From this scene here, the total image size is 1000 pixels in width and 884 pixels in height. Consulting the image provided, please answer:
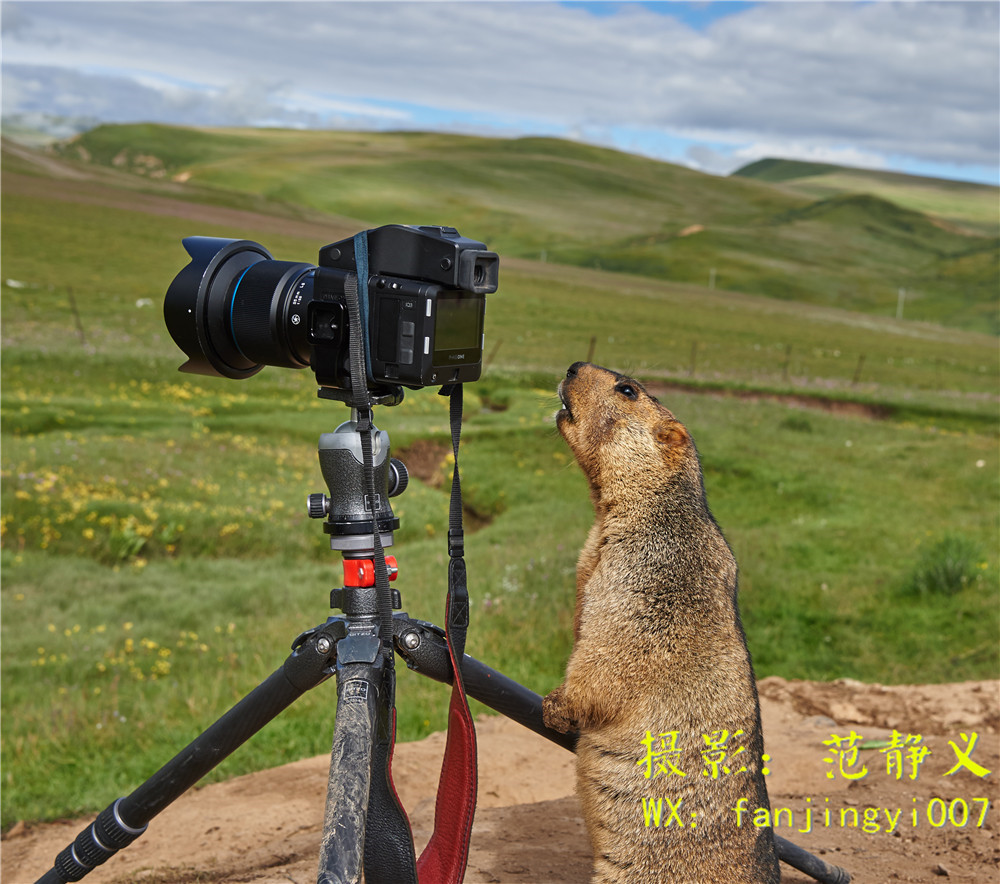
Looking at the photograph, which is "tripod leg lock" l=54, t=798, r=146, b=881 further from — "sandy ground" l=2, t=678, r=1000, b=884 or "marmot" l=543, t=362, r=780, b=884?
"marmot" l=543, t=362, r=780, b=884

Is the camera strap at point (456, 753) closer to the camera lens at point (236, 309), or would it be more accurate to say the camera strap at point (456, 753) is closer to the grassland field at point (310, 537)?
the camera lens at point (236, 309)

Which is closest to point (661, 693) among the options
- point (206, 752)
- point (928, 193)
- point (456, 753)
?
point (456, 753)

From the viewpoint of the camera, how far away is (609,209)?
424 ft

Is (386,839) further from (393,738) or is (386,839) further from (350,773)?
(350,773)

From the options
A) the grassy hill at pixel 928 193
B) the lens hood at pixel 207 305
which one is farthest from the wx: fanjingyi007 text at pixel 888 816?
the grassy hill at pixel 928 193

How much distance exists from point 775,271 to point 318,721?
101 meters

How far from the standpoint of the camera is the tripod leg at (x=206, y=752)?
315 cm

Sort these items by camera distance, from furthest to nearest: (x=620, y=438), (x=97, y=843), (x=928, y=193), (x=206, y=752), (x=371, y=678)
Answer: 1. (x=928, y=193)
2. (x=620, y=438)
3. (x=97, y=843)
4. (x=206, y=752)
5. (x=371, y=678)

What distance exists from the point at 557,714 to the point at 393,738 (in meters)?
0.62

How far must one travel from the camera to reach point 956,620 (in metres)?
8.29

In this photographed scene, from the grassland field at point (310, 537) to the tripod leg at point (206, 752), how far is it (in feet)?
7.72

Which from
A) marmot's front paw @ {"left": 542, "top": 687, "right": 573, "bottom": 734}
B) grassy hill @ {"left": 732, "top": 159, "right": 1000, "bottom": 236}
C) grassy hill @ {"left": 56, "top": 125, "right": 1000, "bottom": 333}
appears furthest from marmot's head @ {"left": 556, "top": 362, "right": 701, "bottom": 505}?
grassy hill @ {"left": 732, "top": 159, "right": 1000, "bottom": 236}

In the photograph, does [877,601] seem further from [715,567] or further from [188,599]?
[188,599]

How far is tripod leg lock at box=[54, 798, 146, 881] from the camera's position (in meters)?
3.41
